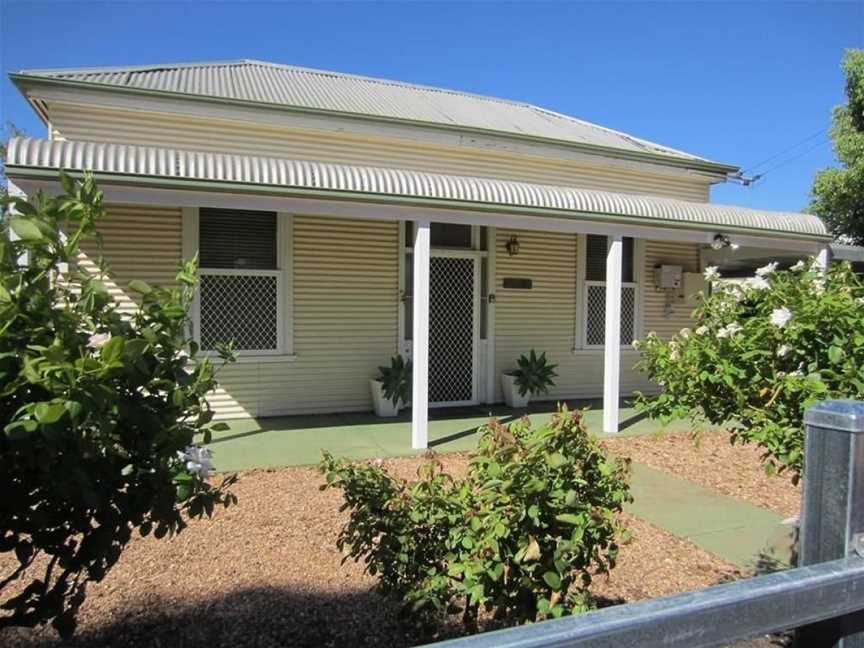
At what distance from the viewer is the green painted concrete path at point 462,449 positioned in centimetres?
514

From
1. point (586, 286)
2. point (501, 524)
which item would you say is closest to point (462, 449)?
point (586, 286)

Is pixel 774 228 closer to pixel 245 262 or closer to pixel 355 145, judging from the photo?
pixel 355 145

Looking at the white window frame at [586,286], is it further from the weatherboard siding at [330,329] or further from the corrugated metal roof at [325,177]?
the weatherboard siding at [330,329]

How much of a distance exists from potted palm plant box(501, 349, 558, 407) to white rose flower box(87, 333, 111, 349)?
8.34 m

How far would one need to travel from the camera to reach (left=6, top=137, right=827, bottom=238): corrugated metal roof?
6145 mm

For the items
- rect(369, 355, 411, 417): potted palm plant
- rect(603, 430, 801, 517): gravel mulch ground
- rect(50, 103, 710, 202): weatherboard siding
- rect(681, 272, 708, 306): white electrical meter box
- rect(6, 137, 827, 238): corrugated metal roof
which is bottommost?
rect(603, 430, 801, 517): gravel mulch ground

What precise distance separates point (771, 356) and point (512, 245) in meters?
7.40

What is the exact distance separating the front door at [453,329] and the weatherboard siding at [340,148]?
154cm

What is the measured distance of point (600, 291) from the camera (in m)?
11.0

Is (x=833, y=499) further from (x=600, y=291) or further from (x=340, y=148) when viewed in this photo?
(x=600, y=291)

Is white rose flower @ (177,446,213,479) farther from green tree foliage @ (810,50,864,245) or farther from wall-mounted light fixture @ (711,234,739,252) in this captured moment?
green tree foliage @ (810,50,864,245)

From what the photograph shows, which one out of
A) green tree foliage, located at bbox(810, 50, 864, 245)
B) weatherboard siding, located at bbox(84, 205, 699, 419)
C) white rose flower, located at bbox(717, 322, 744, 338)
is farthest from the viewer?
green tree foliage, located at bbox(810, 50, 864, 245)

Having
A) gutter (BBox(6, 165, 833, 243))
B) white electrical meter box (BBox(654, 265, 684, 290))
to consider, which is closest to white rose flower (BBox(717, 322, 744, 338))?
gutter (BBox(6, 165, 833, 243))

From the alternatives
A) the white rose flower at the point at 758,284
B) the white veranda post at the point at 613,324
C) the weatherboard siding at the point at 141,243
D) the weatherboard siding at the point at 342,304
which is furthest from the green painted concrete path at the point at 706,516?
the weatherboard siding at the point at 141,243
